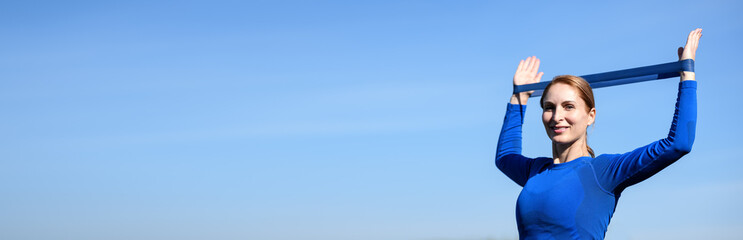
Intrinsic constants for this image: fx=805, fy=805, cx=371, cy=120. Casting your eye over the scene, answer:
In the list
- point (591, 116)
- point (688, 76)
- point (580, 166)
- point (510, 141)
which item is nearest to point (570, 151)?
point (580, 166)

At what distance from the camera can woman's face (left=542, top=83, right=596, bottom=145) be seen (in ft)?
20.2

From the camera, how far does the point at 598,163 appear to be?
19.9 feet

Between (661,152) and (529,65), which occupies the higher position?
(529,65)

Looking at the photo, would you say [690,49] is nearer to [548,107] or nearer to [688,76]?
[688,76]

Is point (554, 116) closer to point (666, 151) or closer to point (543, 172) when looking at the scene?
point (543, 172)

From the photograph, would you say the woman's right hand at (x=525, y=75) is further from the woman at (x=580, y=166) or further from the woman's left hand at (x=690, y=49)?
the woman's left hand at (x=690, y=49)

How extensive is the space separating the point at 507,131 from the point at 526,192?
3.48 feet

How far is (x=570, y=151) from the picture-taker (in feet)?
20.8

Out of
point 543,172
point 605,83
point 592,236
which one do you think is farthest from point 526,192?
point 605,83

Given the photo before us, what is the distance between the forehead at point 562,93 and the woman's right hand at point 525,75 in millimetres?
954

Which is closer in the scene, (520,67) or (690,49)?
(690,49)

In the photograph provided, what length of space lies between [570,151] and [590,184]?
1.37 ft

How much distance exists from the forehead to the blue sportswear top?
50cm

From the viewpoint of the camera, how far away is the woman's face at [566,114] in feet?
20.2
